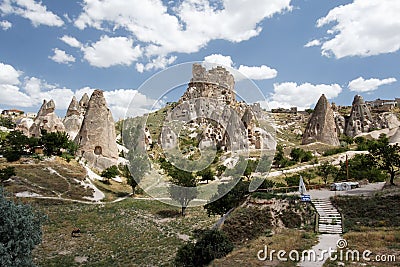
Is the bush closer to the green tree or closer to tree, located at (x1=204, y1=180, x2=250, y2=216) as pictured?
tree, located at (x1=204, y1=180, x2=250, y2=216)

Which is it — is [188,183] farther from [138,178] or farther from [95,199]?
[95,199]

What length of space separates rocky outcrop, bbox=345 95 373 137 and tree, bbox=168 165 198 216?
50.8 m

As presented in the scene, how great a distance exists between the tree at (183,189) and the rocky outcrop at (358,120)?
50.8 m

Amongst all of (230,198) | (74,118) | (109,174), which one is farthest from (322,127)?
(74,118)

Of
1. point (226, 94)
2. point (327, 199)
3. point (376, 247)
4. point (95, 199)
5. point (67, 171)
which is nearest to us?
point (376, 247)

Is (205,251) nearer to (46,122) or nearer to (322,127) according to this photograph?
(46,122)

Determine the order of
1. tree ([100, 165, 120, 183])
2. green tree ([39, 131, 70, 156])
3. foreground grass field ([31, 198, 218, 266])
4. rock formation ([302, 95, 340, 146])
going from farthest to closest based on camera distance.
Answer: rock formation ([302, 95, 340, 146]) < tree ([100, 165, 120, 183]) < green tree ([39, 131, 70, 156]) < foreground grass field ([31, 198, 218, 266])

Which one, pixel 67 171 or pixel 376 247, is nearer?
pixel 376 247

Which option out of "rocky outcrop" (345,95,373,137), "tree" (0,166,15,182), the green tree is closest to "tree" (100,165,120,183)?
the green tree

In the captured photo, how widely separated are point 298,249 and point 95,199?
2057 centimetres

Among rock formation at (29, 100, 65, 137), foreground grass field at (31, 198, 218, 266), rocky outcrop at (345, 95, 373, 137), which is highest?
rocky outcrop at (345, 95, 373, 137)

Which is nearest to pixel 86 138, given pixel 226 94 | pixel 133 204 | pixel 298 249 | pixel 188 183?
pixel 133 204

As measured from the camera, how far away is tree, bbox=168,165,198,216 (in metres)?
23.1

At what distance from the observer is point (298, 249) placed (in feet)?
31.4
